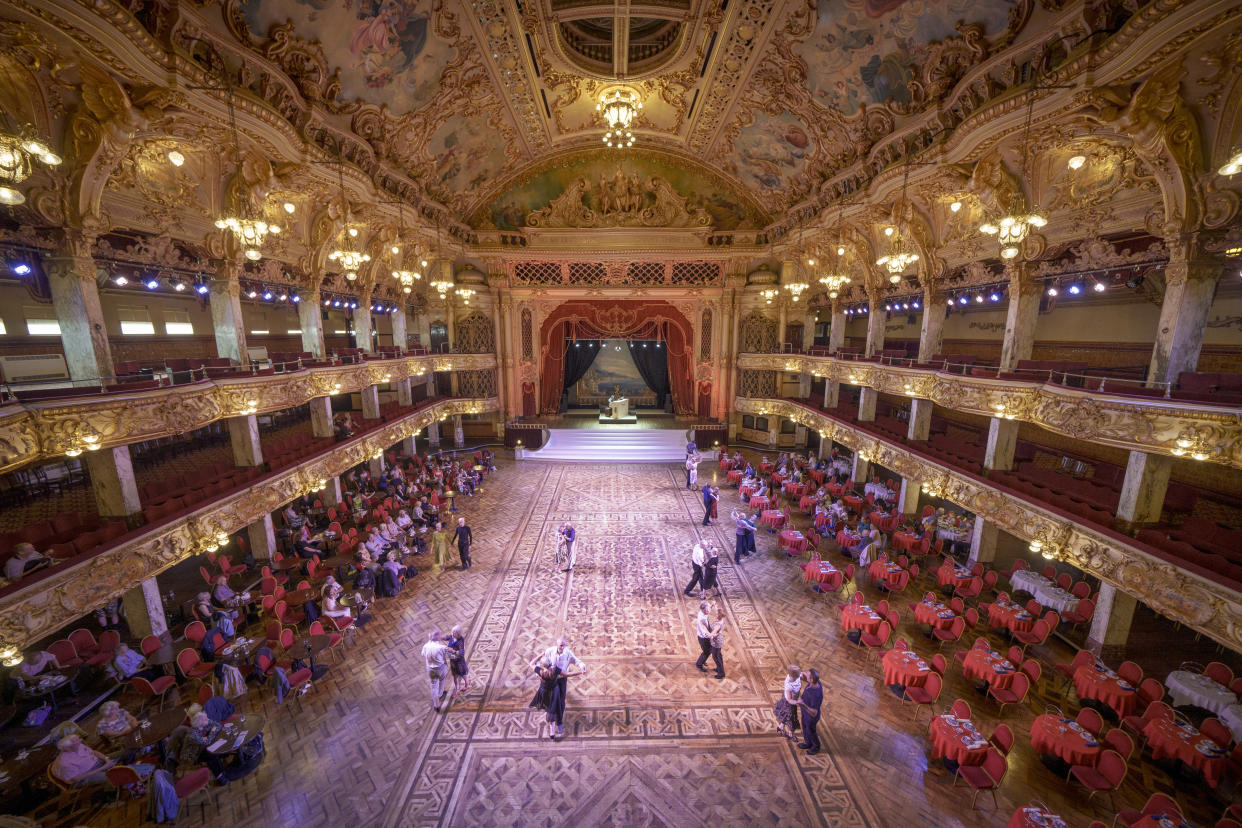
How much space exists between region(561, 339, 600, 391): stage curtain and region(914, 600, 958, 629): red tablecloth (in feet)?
58.9

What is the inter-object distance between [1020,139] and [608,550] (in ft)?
38.0

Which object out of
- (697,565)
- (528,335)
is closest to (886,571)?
(697,565)

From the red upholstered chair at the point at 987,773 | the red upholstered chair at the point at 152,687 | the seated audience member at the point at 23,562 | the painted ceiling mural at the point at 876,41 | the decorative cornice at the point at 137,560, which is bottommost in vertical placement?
the red upholstered chair at the point at 152,687

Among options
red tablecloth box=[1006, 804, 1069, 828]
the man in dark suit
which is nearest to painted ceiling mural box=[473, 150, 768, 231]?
the man in dark suit

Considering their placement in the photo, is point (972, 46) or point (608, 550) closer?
point (972, 46)

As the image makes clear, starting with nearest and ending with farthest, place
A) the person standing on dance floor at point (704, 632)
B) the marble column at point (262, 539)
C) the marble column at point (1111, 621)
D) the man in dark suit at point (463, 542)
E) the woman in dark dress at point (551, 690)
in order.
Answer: the woman in dark dress at point (551, 690)
the person standing on dance floor at point (704, 632)
the marble column at point (1111, 621)
the marble column at point (262, 539)
the man in dark suit at point (463, 542)

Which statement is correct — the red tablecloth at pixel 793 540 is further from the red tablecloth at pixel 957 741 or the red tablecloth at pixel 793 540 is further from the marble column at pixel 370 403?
the marble column at pixel 370 403

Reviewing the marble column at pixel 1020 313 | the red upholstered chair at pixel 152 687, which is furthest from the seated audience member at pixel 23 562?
the marble column at pixel 1020 313

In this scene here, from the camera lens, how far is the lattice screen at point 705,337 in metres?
21.0

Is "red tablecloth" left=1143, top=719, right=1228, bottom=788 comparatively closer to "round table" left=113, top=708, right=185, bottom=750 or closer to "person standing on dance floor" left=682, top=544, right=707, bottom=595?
"person standing on dance floor" left=682, top=544, right=707, bottom=595

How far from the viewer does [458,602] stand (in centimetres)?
949

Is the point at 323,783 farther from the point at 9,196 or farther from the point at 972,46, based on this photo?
the point at 972,46

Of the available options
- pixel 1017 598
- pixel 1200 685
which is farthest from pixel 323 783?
pixel 1017 598

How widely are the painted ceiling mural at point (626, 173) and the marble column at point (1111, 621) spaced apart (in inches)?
654
